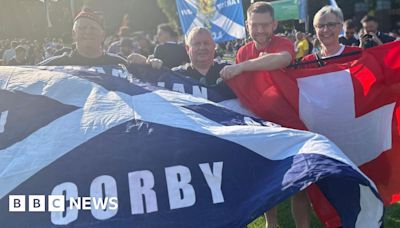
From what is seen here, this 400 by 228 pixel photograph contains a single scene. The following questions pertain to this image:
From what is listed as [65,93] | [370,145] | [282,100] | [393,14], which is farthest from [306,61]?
[393,14]

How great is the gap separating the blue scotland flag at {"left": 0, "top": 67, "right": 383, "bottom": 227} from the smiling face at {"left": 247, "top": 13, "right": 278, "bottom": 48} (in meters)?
0.74

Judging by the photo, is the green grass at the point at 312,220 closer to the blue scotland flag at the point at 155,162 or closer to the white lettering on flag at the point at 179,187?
the blue scotland flag at the point at 155,162

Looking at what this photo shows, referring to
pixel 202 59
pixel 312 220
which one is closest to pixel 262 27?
pixel 202 59

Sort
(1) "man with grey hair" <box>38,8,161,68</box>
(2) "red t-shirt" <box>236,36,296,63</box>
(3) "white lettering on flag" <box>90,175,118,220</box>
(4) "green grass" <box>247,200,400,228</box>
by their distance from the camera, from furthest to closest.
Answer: (4) "green grass" <box>247,200,400,228</box> → (1) "man with grey hair" <box>38,8,161,68</box> → (2) "red t-shirt" <box>236,36,296,63</box> → (3) "white lettering on flag" <box>90,175,118,220</box>

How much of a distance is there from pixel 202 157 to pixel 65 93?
1.10 metres

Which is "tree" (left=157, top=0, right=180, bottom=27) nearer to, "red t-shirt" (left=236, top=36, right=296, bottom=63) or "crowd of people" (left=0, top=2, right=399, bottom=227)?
"crowd of people" (left=0, top=2, right=399, bottom=227)

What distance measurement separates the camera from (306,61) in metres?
4.36

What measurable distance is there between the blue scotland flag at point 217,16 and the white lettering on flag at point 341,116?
575 cm

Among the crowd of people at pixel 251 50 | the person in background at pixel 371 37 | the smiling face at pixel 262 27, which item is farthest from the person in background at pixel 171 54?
the smiling face at pixel 262 27

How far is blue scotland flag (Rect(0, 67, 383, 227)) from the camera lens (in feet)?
9.81

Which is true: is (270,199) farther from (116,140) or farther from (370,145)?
(370,145)

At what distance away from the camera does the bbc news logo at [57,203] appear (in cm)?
299

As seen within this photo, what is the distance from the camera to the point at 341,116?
4.10 m

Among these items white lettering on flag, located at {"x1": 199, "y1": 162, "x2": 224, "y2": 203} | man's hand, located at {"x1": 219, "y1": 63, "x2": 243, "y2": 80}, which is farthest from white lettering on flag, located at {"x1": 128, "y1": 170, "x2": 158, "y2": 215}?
man's hand, located at {"x1": 219, "y1": 63, "x2": 243, "y2": 80}
